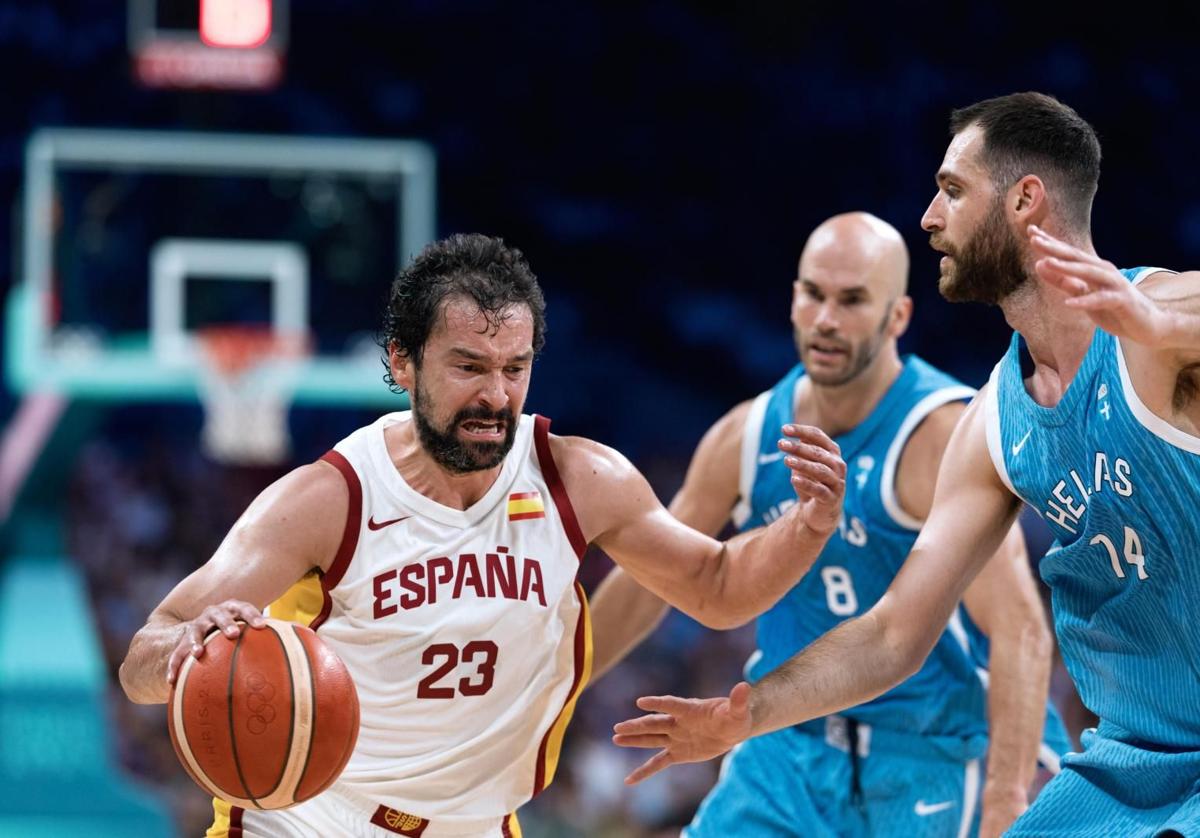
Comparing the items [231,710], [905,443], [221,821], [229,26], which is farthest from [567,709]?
[229,26]

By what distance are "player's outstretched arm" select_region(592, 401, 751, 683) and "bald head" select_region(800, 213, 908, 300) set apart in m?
0.52

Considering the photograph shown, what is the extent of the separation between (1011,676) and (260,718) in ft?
7.46

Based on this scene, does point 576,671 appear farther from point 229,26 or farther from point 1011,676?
point 229,26

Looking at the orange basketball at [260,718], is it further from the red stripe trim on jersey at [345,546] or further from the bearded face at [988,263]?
the bearded face at [988,263]

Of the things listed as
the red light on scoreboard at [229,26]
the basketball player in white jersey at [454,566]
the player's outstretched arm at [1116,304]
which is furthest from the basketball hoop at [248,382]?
the player's outstretched arm at [1116,304]

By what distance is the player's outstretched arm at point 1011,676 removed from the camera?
15.3 feet

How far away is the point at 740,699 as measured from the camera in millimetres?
3703

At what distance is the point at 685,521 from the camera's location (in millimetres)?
5410

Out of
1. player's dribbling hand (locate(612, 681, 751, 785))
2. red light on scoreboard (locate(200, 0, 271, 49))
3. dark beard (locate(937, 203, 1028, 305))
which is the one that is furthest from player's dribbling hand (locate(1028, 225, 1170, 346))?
red light on scoreboard (locate(200, 0, 271, 49))

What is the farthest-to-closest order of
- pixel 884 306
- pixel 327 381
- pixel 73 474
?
pixel 73 474, pixel 327 381, pixel 884 306

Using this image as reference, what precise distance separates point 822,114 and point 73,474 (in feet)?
26.7

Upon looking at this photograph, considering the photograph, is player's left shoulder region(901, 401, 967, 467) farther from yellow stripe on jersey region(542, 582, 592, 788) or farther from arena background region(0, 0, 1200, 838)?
arena background region(0, 0, 1200, 838)

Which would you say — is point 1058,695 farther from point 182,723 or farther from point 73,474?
point 182,723

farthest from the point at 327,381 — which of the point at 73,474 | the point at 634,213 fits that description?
the point at 634,213
